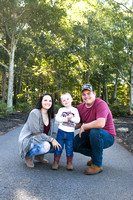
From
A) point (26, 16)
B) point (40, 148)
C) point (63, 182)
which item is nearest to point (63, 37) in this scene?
point (26, 16)

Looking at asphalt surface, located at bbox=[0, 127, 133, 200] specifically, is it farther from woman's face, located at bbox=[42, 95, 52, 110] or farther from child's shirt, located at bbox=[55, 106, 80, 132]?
woman's face, located at bbox=[42, 95, 52, 110]

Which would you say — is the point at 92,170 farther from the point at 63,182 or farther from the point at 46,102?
the point at 46,102

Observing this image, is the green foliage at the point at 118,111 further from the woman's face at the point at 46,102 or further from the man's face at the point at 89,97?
the woman's face at the point at 46,102

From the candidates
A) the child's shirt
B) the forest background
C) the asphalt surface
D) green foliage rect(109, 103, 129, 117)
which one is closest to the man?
the child's shirt

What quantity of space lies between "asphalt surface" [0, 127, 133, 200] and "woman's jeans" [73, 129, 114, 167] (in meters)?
0.31

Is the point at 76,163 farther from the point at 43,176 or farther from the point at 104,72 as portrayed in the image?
the point at 104,72

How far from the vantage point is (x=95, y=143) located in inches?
151

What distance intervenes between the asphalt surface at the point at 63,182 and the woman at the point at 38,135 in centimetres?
33

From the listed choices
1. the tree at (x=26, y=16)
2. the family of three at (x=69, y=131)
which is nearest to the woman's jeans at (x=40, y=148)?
the family of three at (x=69, y=131)

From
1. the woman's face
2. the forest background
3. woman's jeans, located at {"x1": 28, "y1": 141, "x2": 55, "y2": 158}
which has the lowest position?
woman's jeans, located at {"x1": 28, "y1": 141, "x2": 55, "y2": 158}

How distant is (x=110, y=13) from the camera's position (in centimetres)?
1983

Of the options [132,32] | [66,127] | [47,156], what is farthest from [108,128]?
[132,32]

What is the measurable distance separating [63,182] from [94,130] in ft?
3.47

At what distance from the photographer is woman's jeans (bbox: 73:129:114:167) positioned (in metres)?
3.83
